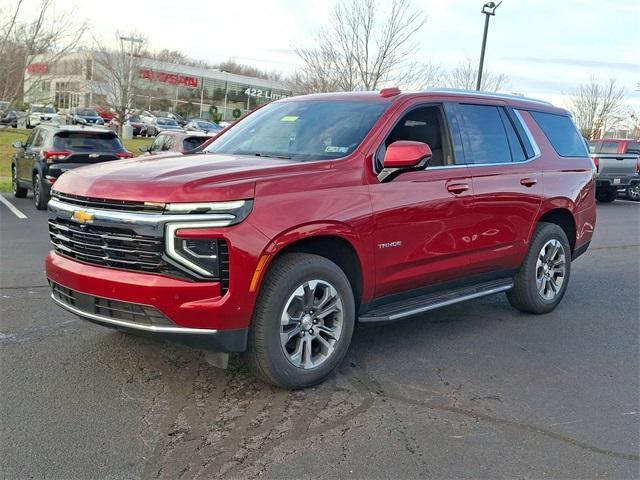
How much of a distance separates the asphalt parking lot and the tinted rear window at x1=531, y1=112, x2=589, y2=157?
69.3 inches

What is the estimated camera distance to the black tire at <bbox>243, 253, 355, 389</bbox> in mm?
3799

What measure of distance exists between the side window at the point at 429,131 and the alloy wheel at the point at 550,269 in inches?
62.9

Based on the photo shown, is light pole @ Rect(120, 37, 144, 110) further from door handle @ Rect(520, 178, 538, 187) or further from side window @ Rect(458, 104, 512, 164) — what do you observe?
door handle @ Rect(520, 178, 538, 187)

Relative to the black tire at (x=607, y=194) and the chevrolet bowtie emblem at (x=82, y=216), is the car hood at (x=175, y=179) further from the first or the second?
the black tire at (x=607, y=194)

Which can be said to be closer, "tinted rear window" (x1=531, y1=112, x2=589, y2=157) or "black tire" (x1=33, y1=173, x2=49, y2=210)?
"tinted rear window" (x1=531, y1=112, x2=589, y2=157)

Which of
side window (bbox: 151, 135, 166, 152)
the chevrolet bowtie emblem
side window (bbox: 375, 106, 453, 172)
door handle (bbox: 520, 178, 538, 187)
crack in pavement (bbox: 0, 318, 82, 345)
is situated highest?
side window (bbox: 375, 106, 453, 172)

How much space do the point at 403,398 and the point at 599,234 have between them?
9.56 m

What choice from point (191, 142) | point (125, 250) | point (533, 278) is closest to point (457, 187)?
point (533, 278)

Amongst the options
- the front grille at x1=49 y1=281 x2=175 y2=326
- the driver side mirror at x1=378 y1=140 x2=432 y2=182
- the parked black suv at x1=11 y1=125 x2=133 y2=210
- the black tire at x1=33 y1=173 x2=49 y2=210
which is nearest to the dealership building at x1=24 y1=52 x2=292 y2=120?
the parked black suv at x1=11 y1=125 x2=133 y2=210

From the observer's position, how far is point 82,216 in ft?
12.5

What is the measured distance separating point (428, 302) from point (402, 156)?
1190mm

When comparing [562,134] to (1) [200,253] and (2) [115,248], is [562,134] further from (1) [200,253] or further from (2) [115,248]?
(2) [115,248]

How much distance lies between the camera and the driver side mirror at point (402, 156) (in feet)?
14.1

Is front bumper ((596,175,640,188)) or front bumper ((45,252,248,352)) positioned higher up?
front bumper ((596,175,640,188))
